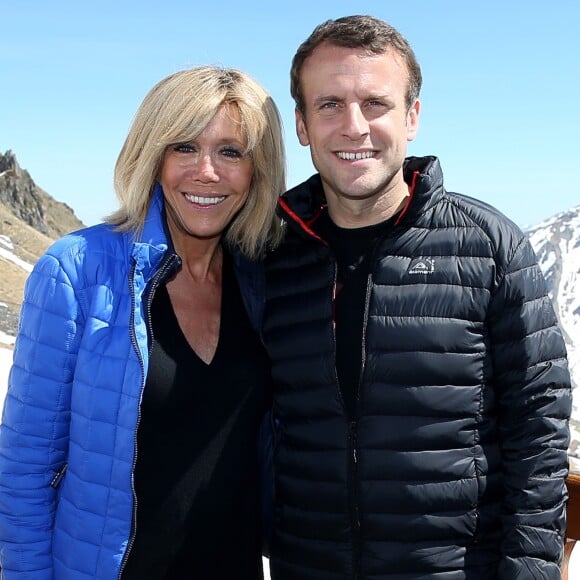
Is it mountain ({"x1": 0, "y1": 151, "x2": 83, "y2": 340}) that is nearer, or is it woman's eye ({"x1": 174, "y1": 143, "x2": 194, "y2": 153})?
woman's eye ({"x1": 174, "y1": 143, "x2": 194, "y2": 153})

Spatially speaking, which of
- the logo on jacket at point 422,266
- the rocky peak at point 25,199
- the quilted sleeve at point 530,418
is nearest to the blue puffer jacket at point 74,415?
the logo on jacket at point 422,266

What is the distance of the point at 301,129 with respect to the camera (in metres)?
4.61

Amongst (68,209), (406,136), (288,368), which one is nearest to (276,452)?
(288,368)

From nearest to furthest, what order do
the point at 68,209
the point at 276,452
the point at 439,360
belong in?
the point at 439,360 → the point at 276,452 → the point at 68,209

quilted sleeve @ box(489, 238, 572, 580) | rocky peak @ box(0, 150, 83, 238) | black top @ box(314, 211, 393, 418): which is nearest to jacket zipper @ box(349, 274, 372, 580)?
black top @ box(314, 211, 393, 418)

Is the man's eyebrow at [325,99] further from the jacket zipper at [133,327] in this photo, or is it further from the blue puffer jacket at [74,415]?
the blue puffer jacket at [74,415]

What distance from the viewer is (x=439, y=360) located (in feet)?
12.5

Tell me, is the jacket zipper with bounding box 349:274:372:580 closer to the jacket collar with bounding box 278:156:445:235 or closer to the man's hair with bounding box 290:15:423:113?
the jacket collar with bounding box 278:156:445:235

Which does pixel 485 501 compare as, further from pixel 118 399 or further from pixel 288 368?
pixel 118 399

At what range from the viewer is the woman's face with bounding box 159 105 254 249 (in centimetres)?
450

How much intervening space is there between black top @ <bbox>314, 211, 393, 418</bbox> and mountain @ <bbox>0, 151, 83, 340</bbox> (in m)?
27.2

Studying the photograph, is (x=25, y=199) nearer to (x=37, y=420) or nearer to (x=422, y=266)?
(x=37, y=420)

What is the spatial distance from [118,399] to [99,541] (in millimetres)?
745

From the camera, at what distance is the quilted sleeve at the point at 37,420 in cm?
393
